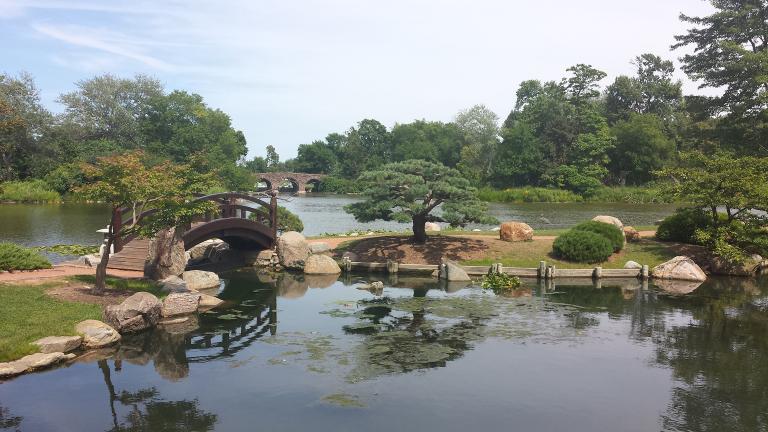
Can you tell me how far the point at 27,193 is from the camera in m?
67.0

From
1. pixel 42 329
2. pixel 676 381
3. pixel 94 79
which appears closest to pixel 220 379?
pixel 42 329

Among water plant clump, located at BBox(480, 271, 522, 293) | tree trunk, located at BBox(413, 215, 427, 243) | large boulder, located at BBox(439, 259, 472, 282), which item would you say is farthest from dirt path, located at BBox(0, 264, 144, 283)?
water plant clump, located at BBox(480, 271, 522, 293)

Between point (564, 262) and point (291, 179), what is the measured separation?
9789cm

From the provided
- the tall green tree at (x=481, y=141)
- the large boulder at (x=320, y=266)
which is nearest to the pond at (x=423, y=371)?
the large boulder at (x=320, y=266)

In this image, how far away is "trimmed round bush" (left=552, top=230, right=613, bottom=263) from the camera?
30.9 metres

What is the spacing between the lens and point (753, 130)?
146 feet

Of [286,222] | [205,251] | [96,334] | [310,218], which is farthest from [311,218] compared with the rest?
[96,334]

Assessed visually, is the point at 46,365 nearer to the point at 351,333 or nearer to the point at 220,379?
the point at 220,379

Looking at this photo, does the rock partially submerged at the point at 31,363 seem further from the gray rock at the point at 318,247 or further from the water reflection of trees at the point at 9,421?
the gray rock at the point at 318,247

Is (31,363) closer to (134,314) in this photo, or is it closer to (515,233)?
(134,314)

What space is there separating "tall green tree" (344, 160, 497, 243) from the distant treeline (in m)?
27.3

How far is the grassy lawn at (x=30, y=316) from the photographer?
14930mm

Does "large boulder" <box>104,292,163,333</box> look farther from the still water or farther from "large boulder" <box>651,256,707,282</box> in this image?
"large boulder" <box>651,256,707,282</box>

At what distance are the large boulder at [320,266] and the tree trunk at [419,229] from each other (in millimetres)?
5317
